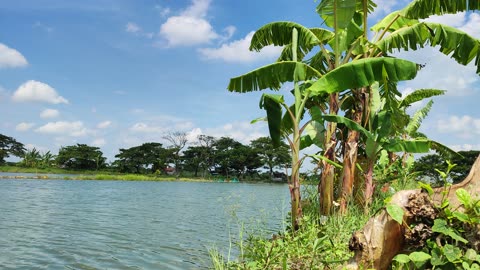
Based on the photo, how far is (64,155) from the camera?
5297cm

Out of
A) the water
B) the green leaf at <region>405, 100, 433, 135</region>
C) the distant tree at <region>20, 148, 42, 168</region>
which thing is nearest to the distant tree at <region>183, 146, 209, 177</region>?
the distant tree at <region>20, 148, 42, 168</region>

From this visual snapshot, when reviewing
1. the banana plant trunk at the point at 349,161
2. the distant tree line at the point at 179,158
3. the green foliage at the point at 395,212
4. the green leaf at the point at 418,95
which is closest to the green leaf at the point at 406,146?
the banana plant trunk at the point at 349,161

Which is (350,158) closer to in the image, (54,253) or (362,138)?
(362,138)

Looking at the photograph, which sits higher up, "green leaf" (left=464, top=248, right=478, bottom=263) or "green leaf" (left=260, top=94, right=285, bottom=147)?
"green leaf" (left=260, top=94, right=285, bottom=147)

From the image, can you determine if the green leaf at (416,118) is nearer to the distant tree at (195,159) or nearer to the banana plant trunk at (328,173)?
the banana plant trunk at (328,173)

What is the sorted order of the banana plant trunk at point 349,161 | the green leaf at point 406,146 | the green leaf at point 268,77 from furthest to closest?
the green leaf at point 406,146 → the green leaf at point 268,77 → the banana plant trunk at point 349,161

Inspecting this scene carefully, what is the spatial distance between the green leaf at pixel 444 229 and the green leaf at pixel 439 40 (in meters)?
4.51

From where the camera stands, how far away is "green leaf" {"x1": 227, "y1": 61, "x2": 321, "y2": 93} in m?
6.11

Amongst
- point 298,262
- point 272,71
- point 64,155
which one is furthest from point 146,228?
point 64,155

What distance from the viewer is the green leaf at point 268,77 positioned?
6.11m

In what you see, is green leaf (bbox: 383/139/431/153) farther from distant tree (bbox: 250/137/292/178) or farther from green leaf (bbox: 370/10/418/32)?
distant tree (bbox: 250/137/292/178)

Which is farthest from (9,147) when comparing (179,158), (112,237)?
(112,237)

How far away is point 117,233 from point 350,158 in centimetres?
517

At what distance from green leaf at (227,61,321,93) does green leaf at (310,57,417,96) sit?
792 mm
